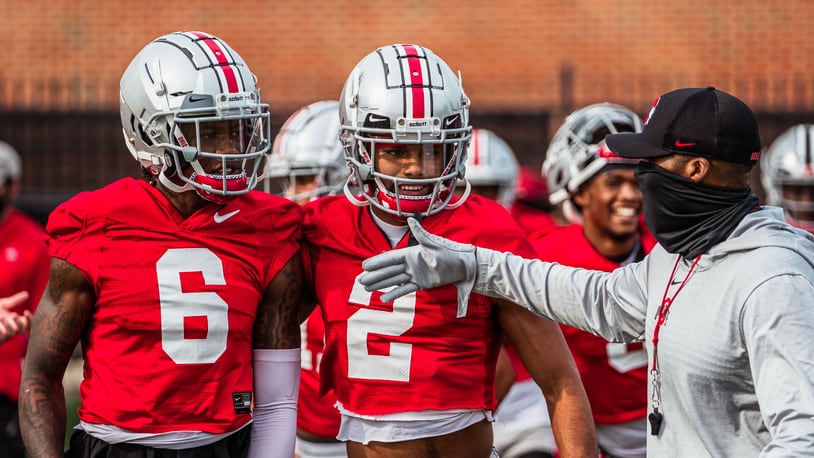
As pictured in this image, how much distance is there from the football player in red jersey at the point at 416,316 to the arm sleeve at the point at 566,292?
0.64ft

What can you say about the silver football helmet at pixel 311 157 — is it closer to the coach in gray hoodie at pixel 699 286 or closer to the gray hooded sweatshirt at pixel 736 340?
the coach in gray hoodie at pixel 699 286

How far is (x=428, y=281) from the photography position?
3398 mm

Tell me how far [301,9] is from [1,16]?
4288 millimetres

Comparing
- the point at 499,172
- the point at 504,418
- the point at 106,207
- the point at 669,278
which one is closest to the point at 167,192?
the point at 106,207

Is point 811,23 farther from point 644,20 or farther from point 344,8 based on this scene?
point 344,8

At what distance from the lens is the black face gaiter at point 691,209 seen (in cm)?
301

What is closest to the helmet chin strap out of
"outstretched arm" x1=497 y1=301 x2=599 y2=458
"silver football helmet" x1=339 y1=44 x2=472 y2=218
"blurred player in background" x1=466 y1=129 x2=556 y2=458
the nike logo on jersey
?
the nike logo on jersey

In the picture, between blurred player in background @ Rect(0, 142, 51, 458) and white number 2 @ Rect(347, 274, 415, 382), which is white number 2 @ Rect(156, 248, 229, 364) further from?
blurred player in background @ Rect(0, 142, 51, 458)

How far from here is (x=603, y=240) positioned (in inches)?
196

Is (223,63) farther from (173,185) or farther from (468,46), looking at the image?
(468,46)

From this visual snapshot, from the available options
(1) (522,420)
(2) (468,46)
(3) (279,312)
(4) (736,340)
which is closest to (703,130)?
(4) (736,340)

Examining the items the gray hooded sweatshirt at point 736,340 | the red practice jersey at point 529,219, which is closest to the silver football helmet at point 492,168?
the red practice jersey at point 529,219

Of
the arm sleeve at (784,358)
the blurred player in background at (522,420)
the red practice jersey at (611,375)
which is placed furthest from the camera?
the blurred player in background at (522,420)

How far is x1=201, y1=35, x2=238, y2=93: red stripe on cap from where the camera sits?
3514 millimetres
